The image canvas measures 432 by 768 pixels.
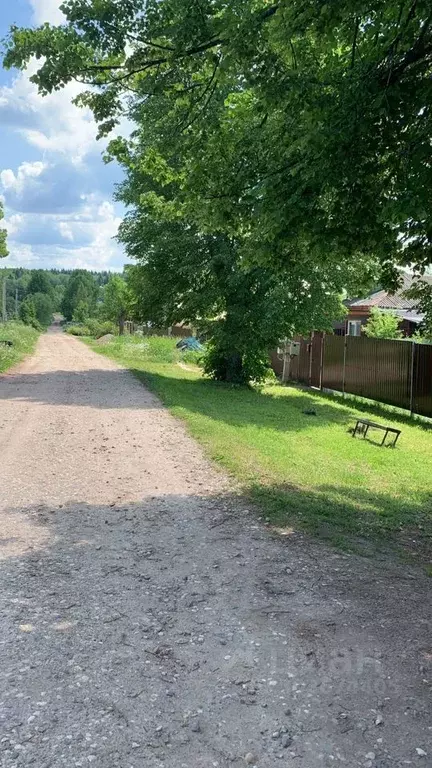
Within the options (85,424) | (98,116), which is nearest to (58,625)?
(98,116)

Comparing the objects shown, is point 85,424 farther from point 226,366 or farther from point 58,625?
point 226,366

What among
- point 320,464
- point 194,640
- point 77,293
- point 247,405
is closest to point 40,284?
point 77,293

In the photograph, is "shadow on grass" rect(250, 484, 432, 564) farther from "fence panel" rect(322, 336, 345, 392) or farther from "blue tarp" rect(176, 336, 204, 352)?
"blue tarp" rect(176, 336, 204, 352)

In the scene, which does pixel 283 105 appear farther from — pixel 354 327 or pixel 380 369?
pixel 354 327

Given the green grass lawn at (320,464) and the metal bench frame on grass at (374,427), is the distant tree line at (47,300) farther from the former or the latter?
the metal bench frame on grass at (374,427)

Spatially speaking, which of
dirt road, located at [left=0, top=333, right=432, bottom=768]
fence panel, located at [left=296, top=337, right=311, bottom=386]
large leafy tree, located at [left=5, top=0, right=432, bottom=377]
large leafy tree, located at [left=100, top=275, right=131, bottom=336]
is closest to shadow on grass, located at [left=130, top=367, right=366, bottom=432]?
fence panel, located at [left=296, top=337, right=311, bottom=386]

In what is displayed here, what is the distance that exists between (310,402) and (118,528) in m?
13.2

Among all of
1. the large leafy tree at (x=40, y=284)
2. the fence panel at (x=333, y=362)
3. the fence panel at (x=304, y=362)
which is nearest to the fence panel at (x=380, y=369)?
the fence panel at (x=333, y=362)

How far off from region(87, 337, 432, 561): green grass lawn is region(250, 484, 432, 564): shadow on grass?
0.01 meters

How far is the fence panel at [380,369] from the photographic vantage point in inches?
639

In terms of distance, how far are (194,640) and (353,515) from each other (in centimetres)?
316

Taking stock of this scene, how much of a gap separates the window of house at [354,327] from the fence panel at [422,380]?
23143 millimetres

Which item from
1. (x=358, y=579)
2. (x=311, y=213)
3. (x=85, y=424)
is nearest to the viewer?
→ (x=358, y=579)

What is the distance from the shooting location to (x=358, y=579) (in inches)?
186
